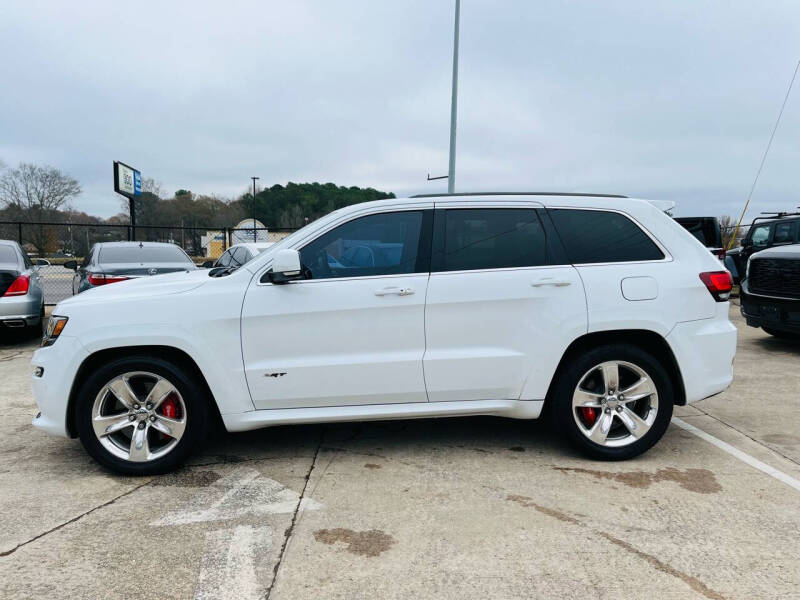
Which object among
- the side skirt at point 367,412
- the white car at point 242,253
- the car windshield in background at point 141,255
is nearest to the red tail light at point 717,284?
the side skirt at point 367,412

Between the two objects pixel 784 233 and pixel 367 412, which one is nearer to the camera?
pixel 367 412

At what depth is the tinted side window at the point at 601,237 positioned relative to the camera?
3893 mm

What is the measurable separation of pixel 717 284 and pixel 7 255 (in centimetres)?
914

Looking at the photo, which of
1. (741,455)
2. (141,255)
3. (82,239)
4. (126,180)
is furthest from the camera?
(82,239)

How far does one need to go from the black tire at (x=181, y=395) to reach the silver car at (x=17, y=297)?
527 centimetres

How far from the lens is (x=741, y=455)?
4.04m

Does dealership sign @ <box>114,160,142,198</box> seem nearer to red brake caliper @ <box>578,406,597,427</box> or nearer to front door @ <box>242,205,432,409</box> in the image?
front door @ <box>242,205,432,409</box>

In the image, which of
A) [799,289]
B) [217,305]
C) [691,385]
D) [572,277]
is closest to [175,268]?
[217,305]

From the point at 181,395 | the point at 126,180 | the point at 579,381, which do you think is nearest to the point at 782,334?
the point at 579,381

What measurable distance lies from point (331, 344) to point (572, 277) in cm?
163

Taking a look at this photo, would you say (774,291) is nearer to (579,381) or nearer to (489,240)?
(579,381)

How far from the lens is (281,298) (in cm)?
367

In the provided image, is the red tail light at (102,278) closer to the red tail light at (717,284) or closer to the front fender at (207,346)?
the front fender at (207,346)

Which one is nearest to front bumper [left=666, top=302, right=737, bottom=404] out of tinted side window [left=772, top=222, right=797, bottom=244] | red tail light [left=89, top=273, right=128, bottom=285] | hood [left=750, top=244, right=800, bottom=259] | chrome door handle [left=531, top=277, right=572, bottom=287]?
chrome door handle [left=531, top=277, right=572, bottom=287]
